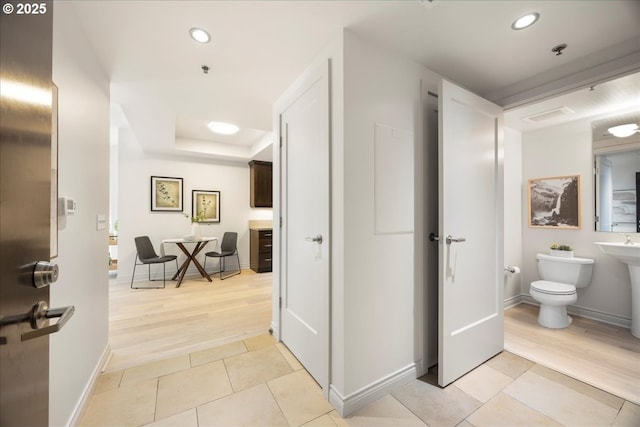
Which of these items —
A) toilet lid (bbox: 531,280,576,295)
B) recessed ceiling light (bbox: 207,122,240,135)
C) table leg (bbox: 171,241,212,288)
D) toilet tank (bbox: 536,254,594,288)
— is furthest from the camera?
table leg (bbox: 171,241,212,288)

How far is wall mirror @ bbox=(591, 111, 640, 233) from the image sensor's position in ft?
8.18

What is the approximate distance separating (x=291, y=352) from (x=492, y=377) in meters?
1.52

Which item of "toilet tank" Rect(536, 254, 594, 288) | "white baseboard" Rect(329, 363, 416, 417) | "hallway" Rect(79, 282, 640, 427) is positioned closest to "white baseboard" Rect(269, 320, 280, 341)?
"hallway" Rect(79, 282, 640, 427)

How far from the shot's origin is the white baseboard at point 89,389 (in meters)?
1.37

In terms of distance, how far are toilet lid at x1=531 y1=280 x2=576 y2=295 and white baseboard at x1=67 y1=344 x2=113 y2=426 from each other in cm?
383

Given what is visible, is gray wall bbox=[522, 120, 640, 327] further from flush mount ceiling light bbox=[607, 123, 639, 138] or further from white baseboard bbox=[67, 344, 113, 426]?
white baseboard bbox=[67, 344, 113, 426]

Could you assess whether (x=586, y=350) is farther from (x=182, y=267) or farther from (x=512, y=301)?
(x=182, y=267)

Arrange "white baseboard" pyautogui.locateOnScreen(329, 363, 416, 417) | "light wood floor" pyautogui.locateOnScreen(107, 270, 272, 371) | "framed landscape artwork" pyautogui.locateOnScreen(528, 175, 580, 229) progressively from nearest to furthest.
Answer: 1. "white baseboard" pyautogui.locateOnScreen(329, 363, 416, 417)
2. "light wood floor" pyautogui.locateOnScreen(107, 270, 272, 371)
3. "framed landscape artwork" pyautogui.locateOnScreen(528, 175, 580, 229)

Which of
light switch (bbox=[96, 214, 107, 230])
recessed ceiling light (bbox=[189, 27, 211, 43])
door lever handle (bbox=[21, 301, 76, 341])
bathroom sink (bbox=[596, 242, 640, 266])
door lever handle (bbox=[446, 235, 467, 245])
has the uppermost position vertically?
recessed ceiling light (bbox=[189, 27, 211, 43])

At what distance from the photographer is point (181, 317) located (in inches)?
112

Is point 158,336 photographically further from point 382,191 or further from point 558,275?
point 558,275

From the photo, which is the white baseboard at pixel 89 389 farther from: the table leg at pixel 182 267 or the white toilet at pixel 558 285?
the white toilet at pixel 558 285

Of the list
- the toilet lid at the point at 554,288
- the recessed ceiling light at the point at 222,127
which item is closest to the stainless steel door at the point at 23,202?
the recessed ceiling light at the point at 222,127

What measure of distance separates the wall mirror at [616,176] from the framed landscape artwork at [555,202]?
6.8 inches
